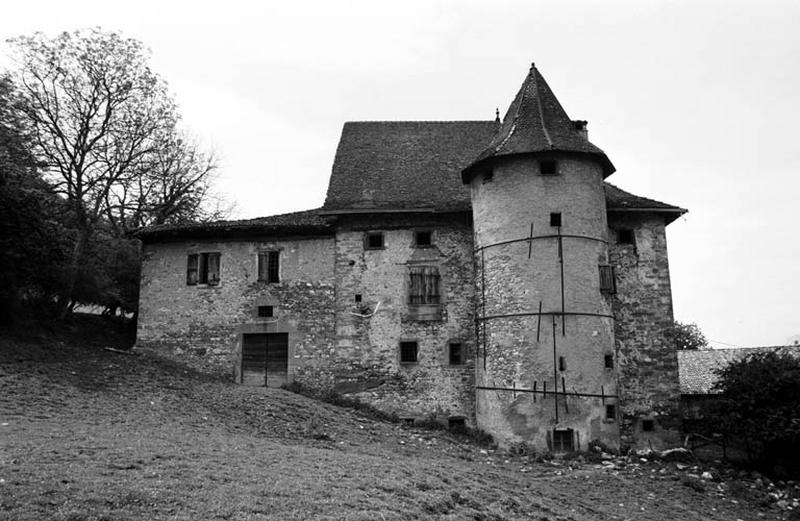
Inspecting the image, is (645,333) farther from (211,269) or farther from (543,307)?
(211,269)

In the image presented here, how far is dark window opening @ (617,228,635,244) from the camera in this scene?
2319cm

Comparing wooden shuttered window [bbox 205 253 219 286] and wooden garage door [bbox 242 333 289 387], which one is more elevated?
wooden shuttered window [bbox 205 253 219 286]

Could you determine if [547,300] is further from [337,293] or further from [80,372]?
[80,372]

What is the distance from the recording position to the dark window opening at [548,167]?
21.4m

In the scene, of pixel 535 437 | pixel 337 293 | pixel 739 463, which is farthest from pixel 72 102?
pixel 739 463

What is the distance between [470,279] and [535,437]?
19.5ft

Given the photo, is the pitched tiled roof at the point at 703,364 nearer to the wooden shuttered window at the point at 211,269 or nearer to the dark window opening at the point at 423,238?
the dark window opening at the point at 423,238

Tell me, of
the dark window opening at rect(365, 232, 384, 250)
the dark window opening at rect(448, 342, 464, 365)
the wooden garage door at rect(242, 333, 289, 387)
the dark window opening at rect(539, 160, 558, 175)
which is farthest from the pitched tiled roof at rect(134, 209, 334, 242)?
the dark window opening at rect(539, 160, 558, 175)

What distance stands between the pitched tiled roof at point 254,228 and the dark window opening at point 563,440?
1018 centimetres

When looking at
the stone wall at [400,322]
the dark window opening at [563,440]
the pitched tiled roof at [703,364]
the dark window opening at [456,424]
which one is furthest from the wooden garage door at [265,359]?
the pitched tiled roof at [703,364]

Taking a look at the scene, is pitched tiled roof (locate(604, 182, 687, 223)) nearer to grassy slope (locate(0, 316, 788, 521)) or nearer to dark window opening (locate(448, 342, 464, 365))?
dark window opening (locate(448, 342, 464, 365))

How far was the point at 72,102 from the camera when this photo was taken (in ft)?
84.1

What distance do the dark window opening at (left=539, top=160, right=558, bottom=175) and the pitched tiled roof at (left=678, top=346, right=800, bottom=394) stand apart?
13.3 metres

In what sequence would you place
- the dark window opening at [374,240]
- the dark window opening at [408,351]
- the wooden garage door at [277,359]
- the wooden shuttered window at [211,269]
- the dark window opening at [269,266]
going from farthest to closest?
the wooden shuttered window at [211,269] < the dark window opening at [269,266] < the dark window opening at [374,240] < the wooden garage door at [277,359] < the dark window opening at [408,351]
